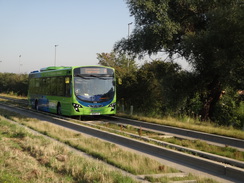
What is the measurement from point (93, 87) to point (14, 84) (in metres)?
49.5

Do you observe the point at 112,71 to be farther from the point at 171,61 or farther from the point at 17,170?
the point at 17,170

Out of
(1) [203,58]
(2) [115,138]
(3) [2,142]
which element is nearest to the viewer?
(3) [2,142]

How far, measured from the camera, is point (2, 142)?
10727 mm

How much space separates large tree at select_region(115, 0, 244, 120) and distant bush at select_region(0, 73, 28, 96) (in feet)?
123

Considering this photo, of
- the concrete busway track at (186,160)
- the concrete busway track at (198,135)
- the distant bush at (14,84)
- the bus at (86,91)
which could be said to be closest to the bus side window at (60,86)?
the bus at (86,91)

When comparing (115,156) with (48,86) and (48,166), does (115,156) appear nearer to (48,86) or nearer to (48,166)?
(48,166)

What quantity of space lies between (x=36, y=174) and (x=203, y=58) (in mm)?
15273

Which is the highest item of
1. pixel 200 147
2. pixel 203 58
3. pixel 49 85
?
pixel 203 58

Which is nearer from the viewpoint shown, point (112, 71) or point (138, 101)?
point (112, 71)

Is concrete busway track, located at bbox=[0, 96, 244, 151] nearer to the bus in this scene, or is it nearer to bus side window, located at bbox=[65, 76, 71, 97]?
the bus

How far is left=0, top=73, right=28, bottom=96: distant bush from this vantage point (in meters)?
60.0

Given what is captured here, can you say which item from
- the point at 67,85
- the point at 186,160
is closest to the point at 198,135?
the point at 186,160

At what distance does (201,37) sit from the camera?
19.7m

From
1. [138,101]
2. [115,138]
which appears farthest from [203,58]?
[115,138]
